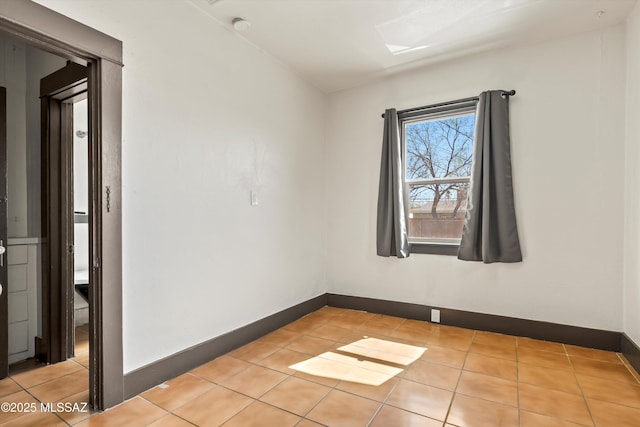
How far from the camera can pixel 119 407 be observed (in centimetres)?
187

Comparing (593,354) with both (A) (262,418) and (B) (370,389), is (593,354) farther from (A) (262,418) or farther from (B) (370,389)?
(A) (262,418)

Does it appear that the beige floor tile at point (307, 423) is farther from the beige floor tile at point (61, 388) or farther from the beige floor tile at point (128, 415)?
the beige floor tile at point (61, 388)

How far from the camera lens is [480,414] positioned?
1799 mm

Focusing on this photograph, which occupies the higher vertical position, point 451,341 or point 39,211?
point 39,211

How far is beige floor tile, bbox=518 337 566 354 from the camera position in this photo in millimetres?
2686

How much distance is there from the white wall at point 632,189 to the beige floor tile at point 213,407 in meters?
2.76

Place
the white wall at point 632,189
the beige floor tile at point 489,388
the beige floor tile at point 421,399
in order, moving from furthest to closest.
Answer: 1. the white wall at point 632,189
2. the beige floor tile at point 489,388
3. the beige floor tile at point 421,399

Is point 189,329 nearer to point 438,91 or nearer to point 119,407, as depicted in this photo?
point 119,407

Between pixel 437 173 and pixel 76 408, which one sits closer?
pixel 76 408

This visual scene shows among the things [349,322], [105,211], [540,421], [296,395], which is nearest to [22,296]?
[105,211]

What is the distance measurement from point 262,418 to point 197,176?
1642 mm

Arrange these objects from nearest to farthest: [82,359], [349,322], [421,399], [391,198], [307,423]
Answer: [307,423], [421,399], [82,359], [349,322], [391,198]

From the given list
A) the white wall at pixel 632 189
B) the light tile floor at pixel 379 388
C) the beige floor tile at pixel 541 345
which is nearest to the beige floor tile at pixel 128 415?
the light tile floor at pixel 379 388

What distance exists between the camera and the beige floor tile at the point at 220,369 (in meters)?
2.24
